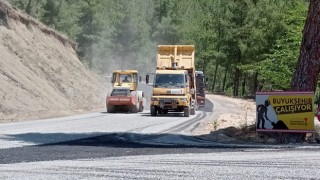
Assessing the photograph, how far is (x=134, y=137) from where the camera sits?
61.3 feet

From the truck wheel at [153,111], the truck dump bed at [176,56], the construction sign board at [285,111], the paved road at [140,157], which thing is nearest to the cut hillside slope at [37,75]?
the truck wheel at [153,111]

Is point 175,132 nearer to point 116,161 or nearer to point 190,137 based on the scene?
point 190,137

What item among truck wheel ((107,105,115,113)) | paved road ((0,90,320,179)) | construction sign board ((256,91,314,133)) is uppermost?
construction sign board ((256,91,314,133))

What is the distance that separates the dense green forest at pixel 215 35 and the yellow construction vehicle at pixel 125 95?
11.5 metres

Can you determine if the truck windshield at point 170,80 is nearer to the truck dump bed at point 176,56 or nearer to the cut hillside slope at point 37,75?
the truck dump bed at point 176,56

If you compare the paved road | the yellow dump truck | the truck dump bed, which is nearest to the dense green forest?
the truck dump bed

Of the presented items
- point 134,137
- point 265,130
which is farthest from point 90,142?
point 265,130

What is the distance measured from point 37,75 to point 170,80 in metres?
14.6

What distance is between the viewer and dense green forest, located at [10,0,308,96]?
45.8 m

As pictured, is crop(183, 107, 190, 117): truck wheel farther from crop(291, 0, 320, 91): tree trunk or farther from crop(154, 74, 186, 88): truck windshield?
crop(291, 0, 320, 91): tree trunk

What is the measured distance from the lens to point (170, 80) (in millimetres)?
30062

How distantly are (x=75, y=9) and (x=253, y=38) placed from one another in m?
34.3

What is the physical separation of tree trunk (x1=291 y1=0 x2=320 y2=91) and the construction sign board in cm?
49

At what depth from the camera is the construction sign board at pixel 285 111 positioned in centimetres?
1653
